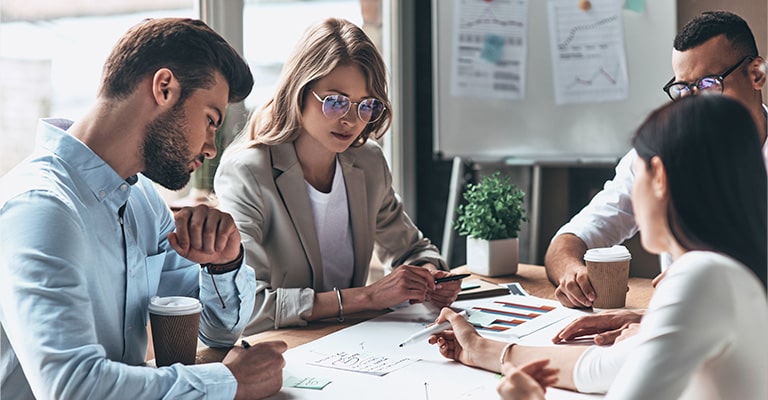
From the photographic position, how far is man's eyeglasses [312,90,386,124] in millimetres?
2033

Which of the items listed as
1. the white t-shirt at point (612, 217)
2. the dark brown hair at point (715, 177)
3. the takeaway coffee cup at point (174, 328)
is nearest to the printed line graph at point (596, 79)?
the white t-shirt at point (612, 217)

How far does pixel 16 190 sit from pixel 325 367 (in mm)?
614

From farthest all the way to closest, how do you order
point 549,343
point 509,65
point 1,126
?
point 509,65 → point 1,126 → point 549,343

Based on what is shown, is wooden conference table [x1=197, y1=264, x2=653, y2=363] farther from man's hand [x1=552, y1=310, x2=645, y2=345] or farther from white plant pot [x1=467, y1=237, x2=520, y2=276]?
man's hand [x1=552, y1=310, x2=645, y2=345]

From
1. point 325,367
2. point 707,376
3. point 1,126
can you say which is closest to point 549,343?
point 325,367

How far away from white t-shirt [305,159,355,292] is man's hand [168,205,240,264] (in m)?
0.65

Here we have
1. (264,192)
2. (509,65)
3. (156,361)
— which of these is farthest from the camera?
(509,65)

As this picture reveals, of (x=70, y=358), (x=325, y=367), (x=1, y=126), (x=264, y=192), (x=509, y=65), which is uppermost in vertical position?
(x=509, y=65)

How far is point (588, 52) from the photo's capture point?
3.48 metres

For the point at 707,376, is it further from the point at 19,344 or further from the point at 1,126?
the point at 1,126

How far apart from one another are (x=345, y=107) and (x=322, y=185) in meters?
0.28

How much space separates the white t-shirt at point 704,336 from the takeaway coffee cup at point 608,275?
0.97m

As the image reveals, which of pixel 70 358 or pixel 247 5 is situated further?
pixel 247 5

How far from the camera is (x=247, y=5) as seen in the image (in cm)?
306
